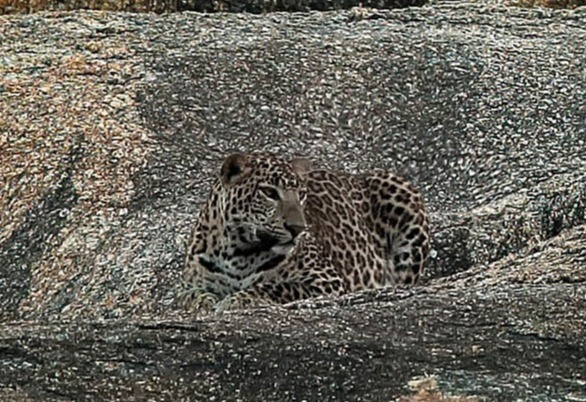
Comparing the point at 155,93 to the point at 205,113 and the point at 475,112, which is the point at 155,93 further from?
the point at 475,112

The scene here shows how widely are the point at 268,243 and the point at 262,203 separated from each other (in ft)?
1.00

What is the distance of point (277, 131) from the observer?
17.0m

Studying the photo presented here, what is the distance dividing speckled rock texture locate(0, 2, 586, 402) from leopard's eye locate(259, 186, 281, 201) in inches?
39.6

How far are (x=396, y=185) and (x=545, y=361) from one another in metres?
6.46

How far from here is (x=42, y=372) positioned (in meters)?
7.91

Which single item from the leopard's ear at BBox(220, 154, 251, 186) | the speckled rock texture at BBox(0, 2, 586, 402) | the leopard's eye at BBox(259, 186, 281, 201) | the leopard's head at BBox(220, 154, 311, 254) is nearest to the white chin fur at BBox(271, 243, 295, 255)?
the leopard's head at BBox(220, 154, 311, 254)

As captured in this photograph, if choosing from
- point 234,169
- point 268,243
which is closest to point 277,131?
point 234,169

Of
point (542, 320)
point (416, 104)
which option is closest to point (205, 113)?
point (416, 104)

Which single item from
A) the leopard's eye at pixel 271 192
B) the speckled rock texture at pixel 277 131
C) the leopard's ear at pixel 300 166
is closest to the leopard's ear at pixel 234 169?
the leopard's eye at pixel 271 192

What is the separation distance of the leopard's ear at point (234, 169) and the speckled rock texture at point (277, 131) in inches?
38.3

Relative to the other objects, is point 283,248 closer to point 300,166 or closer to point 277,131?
point 300,166

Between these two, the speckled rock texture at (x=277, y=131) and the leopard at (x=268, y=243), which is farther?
the speckled rock texture at (x=277, y=131)

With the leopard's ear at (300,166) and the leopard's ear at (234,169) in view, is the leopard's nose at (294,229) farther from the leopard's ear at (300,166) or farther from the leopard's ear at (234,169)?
the leopard's ear at (300,166)

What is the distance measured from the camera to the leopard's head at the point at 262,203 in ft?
40.9
